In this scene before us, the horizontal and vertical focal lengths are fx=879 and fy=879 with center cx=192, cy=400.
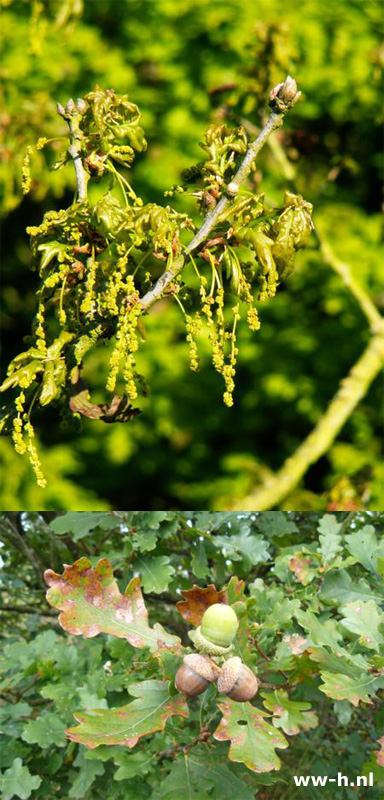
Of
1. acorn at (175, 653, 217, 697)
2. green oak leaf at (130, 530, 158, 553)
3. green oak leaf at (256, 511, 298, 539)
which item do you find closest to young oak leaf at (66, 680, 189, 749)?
acorn at (175, 653, 217, 697)

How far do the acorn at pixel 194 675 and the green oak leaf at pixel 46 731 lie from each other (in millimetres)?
394

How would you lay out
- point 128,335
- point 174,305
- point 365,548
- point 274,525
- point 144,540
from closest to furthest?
point 128,335 < point 365,548 < point 144,540 < point 274,525 < point 174,305

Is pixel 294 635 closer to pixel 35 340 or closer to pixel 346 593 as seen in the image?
pixel 346 593

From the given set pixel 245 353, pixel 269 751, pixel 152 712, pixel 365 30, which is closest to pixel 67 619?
pixel 152 712

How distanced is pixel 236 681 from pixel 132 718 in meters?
0.11

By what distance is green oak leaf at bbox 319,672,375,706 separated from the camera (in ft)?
2.68

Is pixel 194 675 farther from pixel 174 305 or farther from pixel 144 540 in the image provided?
pixel 174 305

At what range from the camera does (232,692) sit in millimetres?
805

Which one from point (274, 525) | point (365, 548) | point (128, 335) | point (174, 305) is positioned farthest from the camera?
point (174, 305)

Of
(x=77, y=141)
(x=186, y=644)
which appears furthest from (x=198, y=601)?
(x=186, y=644)

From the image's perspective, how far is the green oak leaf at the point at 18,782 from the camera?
1.08 metres

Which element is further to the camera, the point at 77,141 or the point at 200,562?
the point at 200,562

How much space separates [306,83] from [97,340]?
7.69ft

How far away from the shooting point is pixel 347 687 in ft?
2.75
